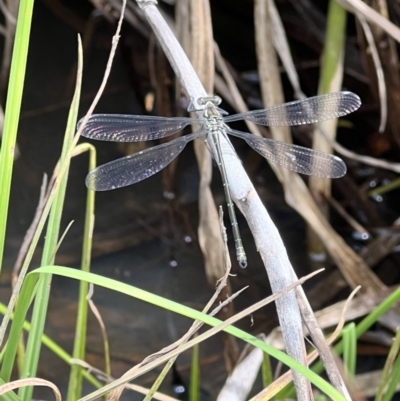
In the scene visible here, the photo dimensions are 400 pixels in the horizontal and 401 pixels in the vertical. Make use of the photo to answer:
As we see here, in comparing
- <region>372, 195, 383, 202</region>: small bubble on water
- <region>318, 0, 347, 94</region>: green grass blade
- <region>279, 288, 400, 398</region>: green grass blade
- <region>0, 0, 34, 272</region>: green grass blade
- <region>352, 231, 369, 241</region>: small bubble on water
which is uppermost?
<region>318, 0, 347, 94</region>: green grass blade

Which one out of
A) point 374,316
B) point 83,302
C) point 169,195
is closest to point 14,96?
point 83,302

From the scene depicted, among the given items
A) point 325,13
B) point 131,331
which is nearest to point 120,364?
point 131,331

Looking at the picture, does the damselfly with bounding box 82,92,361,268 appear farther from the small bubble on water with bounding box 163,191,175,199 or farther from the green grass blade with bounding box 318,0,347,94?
the small bubble on water with bounding box 163,191,175,199

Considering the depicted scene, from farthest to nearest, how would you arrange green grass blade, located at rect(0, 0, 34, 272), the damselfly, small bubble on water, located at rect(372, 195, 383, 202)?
small bubble on water, located at rect(372, 195, 383, 202), the damselfly, green grass blade, located at rect(0, 0, 34, 272)

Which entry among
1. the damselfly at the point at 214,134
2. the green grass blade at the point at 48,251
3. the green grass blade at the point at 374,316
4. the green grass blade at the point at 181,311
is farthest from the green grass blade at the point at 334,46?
the green grass blade at the point at 181,311

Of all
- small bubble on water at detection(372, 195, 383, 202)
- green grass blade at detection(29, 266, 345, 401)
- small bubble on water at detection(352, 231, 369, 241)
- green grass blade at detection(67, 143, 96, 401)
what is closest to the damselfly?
green grass blade at detection(67, 143, 96, 401)
